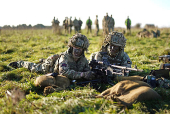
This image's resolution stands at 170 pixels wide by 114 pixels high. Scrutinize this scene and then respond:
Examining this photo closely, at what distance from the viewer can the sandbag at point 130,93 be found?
340 centimetres

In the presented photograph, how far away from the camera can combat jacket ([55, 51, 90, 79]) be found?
472 cm

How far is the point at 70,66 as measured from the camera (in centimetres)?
507

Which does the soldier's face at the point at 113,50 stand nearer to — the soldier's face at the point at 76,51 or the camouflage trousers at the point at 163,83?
the soldier's face at the point at 76,51

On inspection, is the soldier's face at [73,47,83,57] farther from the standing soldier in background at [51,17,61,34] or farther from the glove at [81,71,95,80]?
the standing soldier in background at [51,17,61,34]

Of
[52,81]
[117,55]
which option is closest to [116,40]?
[117,55]

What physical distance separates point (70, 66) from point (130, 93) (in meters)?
2.17

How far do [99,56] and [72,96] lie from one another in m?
2.39

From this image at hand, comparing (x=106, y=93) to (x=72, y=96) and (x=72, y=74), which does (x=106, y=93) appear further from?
(x=72, y=74)

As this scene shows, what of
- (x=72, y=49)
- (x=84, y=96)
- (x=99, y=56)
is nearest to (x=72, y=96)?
(x=84, y=96)

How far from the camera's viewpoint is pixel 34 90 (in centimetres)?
456

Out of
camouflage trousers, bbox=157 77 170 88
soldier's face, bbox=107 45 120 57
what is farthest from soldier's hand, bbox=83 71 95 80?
camouflage trousers, bbox=157 77 170 88

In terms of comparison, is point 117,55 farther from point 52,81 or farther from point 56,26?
point 56,26

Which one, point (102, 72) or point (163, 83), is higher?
point (102, 72)

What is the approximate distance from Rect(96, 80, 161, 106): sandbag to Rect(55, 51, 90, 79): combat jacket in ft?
4.48
